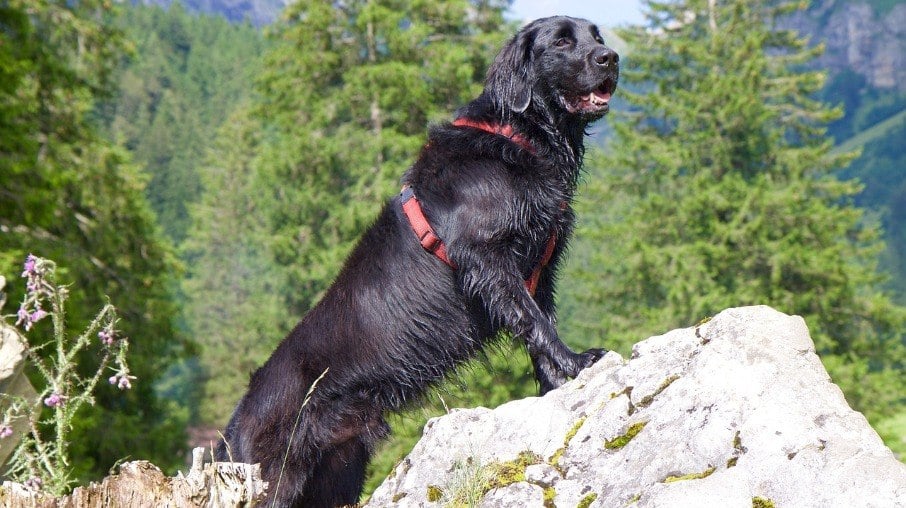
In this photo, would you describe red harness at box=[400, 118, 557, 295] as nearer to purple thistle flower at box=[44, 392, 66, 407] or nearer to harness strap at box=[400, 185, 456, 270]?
harness strap at box=[400, 185, 456, 270]

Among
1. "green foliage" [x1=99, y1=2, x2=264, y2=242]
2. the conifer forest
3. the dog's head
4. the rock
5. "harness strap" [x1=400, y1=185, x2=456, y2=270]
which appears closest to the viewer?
the rock

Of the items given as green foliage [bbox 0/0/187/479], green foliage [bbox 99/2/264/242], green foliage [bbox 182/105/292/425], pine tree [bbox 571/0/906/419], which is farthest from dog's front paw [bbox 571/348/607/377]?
green foliage [bbox 99/2/264/242]

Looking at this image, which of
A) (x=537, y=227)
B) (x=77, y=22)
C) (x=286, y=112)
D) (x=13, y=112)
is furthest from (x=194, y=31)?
(x=537, y=227)

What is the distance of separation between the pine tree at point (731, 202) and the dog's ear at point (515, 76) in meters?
16.1

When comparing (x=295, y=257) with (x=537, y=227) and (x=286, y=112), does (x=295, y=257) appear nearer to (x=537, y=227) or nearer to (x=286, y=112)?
(x=286, y=112)

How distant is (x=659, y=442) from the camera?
2.66 metres

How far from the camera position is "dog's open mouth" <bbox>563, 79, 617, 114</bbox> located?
3.79 meters

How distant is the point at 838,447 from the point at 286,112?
2141cm

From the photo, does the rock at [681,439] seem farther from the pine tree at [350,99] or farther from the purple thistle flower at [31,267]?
the pine tree at [350,99]

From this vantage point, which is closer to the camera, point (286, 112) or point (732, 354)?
point (732, 354)

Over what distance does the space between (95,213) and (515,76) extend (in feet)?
42.8

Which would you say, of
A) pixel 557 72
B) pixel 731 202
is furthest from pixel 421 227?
pixel 731 202

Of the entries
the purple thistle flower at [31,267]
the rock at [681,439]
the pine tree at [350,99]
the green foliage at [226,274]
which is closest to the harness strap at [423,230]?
the rock at [681,439]

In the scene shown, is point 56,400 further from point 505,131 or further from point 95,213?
point 95,213
